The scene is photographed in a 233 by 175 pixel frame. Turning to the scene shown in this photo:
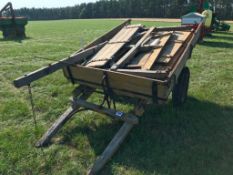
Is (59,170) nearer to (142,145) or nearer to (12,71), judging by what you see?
(142,145)

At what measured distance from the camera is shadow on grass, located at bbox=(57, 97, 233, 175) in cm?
361

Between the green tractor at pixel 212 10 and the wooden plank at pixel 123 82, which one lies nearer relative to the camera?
the wooden plank at pixel 123 82

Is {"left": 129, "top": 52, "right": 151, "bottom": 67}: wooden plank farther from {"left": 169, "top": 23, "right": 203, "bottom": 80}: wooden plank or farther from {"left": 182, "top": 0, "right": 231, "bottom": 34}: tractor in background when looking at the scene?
{"left": 182, "top": 0, "right": 231, "bottom": 34}: tractor in background

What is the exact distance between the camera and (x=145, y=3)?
59.6 m

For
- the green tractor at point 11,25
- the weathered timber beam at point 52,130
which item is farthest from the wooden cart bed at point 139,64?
the green tractor at point 11,25

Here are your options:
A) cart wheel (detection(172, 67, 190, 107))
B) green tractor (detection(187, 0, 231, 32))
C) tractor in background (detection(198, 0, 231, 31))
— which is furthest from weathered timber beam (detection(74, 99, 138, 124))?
green tractor (detection(187, 0, 231, 32))

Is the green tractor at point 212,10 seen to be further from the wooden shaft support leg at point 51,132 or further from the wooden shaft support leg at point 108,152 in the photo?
the wooden shaft support leg at point 108,152

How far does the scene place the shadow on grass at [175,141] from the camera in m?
3.61

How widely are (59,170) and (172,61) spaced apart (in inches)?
90.8

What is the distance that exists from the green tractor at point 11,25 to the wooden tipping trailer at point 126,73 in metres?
14.3

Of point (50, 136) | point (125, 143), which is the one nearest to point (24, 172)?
point (50, 136)

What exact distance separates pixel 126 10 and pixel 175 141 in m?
64.1

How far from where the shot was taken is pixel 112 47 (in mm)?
4848

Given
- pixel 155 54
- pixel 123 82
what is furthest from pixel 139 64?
pixel 123 82
